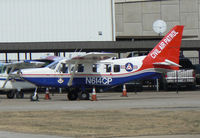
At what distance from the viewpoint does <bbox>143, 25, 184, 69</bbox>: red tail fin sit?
83.6 feet

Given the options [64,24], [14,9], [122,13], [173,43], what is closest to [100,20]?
[64,24]

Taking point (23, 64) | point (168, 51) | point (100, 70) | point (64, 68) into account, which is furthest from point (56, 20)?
point (168, 51)

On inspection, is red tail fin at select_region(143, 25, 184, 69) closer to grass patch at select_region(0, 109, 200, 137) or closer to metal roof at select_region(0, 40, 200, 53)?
metal roof at select_region(0, 40, 200, 53)

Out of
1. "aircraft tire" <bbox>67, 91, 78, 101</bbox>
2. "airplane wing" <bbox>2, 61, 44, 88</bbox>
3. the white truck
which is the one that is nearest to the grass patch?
"aircraft tire" <bbox>67, 91, 78, 101</bbox>

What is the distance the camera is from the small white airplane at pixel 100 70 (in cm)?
2475

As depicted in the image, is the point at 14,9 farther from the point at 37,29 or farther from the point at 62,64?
the point at 62,64

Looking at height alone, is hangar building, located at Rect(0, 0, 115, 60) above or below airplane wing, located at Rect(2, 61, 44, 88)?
above

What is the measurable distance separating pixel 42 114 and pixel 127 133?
16.9 feet

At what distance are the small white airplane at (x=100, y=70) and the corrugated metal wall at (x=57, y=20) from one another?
15.1 m

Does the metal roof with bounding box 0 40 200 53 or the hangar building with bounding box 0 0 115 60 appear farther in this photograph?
the hangar building with bounding box 0 0 115 60

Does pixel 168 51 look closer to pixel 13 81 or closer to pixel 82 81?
pixel 82 81

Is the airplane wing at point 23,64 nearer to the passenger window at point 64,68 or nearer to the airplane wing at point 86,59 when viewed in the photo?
the passenger window at point 64,68

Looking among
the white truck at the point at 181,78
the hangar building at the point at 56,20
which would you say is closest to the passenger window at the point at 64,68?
the white truck at the point at 181,78

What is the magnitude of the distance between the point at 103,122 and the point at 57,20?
90.7 feet
